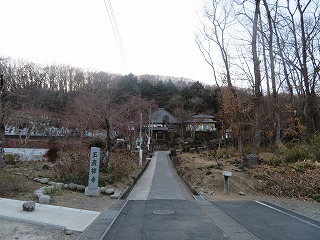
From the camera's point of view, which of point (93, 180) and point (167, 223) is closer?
point (167, 223)

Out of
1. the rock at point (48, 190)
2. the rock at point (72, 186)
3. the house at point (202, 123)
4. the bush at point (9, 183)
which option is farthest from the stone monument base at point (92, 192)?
the house at point (202, 123)

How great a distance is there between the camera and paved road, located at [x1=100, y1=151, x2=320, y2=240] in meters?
5.59

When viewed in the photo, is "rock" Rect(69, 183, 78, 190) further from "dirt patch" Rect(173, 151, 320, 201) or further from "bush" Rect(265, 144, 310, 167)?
"bush" Rect(265, 144, 310, 167)

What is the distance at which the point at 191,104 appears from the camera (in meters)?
58.8

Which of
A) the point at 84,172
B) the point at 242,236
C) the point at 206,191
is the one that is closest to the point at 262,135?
the point at 206,191

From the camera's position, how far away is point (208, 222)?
6.61m

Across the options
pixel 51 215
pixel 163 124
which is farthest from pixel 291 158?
pixel 163 124

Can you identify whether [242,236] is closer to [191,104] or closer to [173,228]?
[173,228]

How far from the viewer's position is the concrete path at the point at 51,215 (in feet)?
19.4

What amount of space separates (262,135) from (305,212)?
22.4 meters

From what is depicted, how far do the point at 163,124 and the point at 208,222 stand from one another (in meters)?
51.9

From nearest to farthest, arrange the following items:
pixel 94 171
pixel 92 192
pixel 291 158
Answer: pixel 92 192, pixel 94 171, pixel 291 158

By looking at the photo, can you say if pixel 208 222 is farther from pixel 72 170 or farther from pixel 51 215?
pixel 72 170

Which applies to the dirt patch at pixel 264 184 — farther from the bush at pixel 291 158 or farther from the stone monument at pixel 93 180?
the stone monument at pixel 93 180
